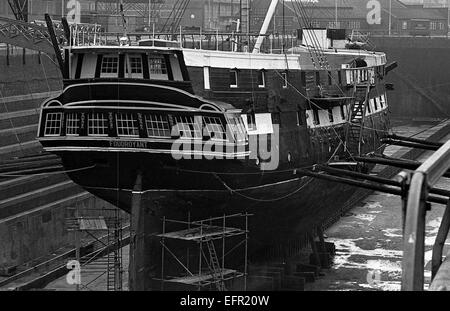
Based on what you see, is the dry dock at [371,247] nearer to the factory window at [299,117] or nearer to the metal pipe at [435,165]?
the factory window at [299,117]

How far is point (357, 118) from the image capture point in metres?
33.3

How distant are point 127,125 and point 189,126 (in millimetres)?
1648

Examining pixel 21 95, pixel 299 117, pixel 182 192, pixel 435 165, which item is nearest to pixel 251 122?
pixel 182 192

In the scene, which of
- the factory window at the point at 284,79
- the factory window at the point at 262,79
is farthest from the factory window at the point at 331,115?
the factory window at the point at 262,79

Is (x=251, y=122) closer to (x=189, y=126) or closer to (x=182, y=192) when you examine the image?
(x=189, y=126)

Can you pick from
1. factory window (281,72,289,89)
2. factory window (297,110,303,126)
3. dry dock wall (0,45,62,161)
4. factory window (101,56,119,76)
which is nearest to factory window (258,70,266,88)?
factory window (281,72,289,89)

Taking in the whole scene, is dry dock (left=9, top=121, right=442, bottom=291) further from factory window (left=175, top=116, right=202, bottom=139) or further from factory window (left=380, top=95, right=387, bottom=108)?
factory window (left=175, top=116, right=202, bottom=139)

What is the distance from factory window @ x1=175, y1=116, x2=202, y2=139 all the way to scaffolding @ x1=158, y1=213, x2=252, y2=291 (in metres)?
2.54

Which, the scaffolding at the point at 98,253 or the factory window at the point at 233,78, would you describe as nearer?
the factory window at the point at 233,78

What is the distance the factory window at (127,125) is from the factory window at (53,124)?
5.48 ft

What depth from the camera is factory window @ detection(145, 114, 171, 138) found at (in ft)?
76.5

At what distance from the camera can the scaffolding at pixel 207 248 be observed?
23.5 meters

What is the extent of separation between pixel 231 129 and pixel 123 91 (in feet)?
9.71
